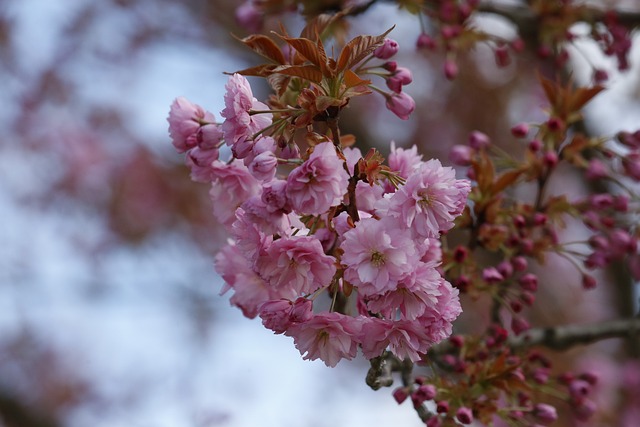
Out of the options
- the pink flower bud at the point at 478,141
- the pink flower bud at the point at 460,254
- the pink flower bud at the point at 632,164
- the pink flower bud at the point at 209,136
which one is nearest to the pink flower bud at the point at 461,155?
the pink flower bud at the point at 478,141

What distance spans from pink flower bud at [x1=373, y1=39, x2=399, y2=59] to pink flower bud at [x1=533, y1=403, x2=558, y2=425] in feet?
3.17

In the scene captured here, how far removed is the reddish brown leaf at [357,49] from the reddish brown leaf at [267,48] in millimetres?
148

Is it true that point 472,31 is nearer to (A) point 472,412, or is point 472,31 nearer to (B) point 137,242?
(A) point 472,412

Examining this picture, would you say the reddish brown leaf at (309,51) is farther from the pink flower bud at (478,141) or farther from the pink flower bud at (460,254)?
the pink flower bud at (478,141)

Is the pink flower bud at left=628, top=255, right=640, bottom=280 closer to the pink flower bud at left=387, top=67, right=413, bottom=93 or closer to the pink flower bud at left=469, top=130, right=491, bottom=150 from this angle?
the pink flower bud at left=469, top=130, right=491, bottom=150

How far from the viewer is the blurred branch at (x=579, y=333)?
80.7 inches

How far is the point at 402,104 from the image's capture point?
1.41 m

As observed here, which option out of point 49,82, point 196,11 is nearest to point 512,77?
point 196,11

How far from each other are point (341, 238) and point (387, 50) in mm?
474

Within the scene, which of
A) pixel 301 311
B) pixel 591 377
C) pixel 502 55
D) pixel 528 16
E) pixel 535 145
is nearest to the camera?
pixel 301 311

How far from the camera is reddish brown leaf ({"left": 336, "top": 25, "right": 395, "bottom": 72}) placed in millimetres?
1185

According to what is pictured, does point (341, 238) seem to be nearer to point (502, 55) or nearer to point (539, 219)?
point (539, 219)

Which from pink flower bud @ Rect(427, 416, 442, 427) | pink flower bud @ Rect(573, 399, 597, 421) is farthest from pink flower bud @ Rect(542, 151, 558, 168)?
pink flower bud @ Rect(427, 416, 442, 427)

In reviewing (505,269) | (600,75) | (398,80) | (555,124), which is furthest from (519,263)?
(600,75)
